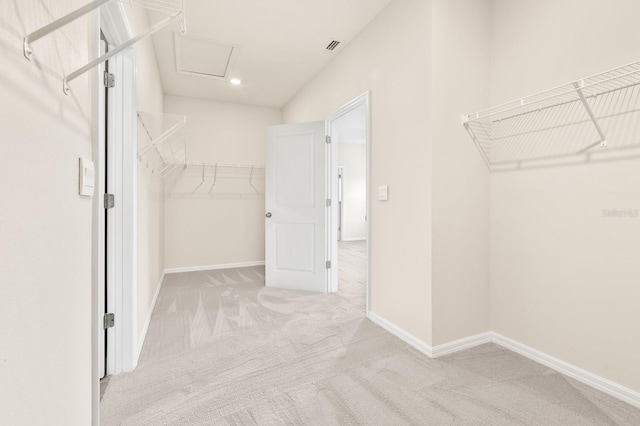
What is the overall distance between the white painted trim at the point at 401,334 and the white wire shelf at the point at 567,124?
140 centimetres

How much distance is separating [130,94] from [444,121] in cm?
208

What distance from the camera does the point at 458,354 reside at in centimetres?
207

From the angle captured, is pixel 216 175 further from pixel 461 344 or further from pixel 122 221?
pixel 461 344

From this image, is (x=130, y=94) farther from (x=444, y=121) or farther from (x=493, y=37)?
(x=493, y=37)

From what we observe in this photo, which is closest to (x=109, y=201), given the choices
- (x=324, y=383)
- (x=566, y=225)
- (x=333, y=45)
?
(x=324, y=383)

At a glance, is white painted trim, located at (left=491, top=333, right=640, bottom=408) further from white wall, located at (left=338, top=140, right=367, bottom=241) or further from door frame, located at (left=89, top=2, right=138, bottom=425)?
white wall, located at (left=338, top=140, right=367, bottom=241)

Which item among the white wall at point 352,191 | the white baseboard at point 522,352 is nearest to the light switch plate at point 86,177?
the white baseboard at point 522,352

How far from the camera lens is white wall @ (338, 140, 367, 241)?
26.5ft

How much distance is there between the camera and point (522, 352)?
2.05 meters

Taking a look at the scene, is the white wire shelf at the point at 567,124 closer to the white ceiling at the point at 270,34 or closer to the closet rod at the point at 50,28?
the white ceiling at the point at 270,34

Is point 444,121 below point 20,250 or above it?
above

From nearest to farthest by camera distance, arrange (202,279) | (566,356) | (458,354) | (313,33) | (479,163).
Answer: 1. (566,356)
2. (458,354)
3. (479,163)
4. (313,33)
5. (202,279)

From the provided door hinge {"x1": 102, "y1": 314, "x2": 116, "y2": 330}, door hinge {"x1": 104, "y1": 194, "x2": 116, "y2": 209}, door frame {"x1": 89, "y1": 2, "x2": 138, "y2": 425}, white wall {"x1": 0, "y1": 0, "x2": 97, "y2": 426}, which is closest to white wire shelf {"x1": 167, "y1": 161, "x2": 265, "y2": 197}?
door frame {"x1": 89, "y1": 2, "x2": 138, "y2": 425}

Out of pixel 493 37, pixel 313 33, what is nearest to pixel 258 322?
pixel 313 33
